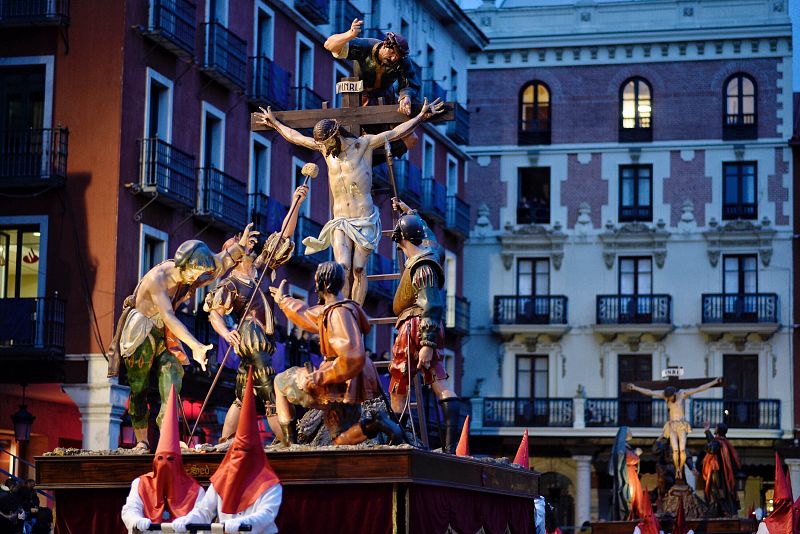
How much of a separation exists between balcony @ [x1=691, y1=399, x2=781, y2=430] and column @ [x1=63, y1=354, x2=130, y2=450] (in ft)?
83.0

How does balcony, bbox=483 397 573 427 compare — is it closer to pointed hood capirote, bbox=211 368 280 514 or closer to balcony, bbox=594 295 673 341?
balcony, bbox=594 295 673 341

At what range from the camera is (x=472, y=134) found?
52.6 m

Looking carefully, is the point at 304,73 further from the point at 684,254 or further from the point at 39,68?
the point at 684,254

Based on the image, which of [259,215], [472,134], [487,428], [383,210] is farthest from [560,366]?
[259,215]

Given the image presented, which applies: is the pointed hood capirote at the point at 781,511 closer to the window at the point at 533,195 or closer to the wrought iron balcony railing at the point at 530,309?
the wrought iron balcony railing at the point at 530,309

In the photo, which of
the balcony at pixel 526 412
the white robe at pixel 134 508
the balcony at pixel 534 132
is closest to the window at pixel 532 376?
the balcony at pixel 526 412

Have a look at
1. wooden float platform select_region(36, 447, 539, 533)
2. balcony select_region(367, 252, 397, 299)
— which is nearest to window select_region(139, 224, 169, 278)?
balcony select_region(367, 252, 397, 299)

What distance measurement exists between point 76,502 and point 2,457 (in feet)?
59.4

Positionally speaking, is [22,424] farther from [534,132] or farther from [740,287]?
[534,132]

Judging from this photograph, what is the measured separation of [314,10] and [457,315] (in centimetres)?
1449

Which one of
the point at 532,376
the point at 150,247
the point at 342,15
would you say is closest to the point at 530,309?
the point at 532,376

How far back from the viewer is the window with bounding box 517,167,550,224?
51.9 meters

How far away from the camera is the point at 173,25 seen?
2941 centimetres

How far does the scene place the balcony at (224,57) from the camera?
31031 millimetres
